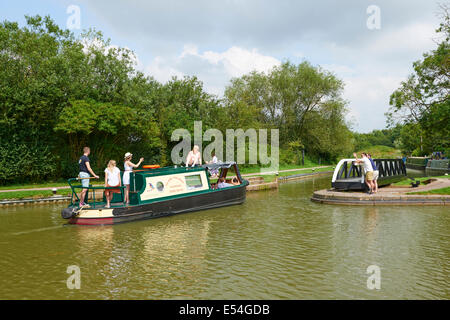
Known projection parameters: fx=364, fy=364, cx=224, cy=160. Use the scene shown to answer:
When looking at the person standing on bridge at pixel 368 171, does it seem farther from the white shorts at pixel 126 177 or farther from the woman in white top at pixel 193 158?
the white shorts at pixel 126 177

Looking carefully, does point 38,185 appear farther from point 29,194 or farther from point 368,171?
point 368,171

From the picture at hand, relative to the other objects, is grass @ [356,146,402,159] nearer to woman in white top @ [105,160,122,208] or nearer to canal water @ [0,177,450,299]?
canal water @ [0,177,450,299]

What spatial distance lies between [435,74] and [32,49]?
24.9 meters

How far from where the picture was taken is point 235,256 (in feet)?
24.8

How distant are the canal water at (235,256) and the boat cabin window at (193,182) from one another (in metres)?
1.75

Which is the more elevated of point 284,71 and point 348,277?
point 284,71

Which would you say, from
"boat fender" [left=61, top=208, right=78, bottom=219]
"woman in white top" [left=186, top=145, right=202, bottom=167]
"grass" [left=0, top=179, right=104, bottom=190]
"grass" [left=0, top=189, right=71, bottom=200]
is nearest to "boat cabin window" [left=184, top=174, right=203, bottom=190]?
"woman in white top" [left=186, top=145, right=202, bottom=167]

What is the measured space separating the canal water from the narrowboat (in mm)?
360

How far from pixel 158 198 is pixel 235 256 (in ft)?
17.4

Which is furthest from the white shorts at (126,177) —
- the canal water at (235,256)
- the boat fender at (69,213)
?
the boat fender at (69,213)

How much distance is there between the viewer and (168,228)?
10.6 m

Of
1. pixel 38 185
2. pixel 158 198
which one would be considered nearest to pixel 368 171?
pixel 158 198
